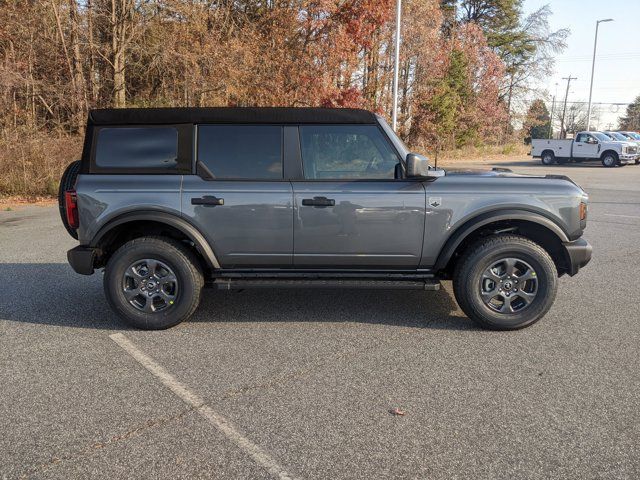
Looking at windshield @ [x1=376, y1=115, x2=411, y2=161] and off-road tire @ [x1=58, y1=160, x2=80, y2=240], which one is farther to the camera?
off-road tire @ [x1=58, y1=160, x2=80, y2=240]

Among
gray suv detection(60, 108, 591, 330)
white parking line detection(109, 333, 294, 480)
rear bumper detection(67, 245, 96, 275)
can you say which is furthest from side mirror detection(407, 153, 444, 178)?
rear bumper detection(67, 245, 96, 275)

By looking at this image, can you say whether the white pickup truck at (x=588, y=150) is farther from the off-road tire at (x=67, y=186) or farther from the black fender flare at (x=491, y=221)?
the off-road tire at (x=67, y=186)

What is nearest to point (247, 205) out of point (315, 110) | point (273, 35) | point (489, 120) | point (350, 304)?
point (315, 110)

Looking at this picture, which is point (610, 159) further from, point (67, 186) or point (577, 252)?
point (67, 186)

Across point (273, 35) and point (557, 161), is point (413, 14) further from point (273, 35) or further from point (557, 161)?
point (557, 161)

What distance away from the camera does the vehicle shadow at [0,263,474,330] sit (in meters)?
4.79

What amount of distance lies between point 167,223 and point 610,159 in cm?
3083

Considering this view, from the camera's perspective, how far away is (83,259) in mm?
4473

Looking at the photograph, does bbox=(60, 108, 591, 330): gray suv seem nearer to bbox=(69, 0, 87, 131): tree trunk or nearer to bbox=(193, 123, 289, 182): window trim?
bbox=(193, 123, 289, 182): window trim

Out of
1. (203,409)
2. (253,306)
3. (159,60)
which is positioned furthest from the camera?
(159,60)

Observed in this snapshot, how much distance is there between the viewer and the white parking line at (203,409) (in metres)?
2.63


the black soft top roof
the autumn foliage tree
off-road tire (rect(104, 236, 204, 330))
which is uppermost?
the autumn foliage tree

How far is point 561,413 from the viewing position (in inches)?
123

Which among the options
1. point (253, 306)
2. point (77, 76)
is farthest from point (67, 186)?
point (77, 76)
